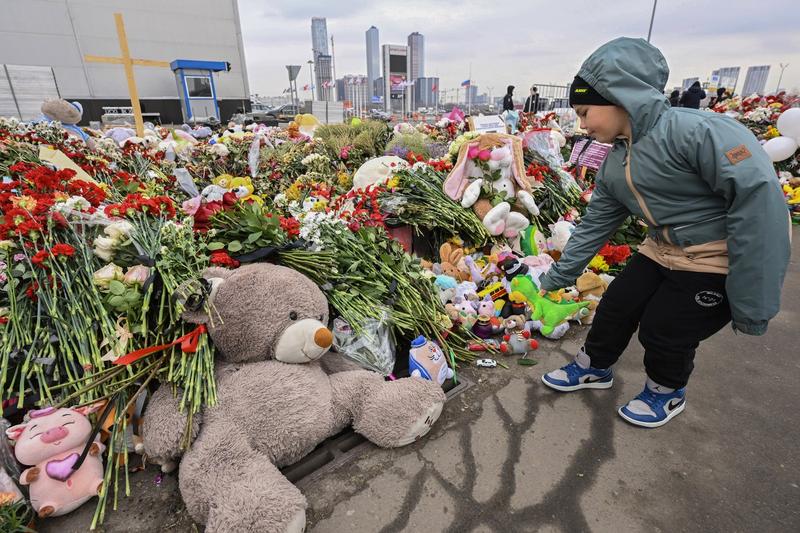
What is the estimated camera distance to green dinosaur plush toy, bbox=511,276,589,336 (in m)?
2.74

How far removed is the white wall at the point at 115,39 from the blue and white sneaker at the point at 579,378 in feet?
82.2

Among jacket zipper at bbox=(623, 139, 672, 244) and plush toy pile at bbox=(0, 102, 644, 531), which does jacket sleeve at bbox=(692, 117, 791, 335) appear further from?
plush toy pile at bbox=(0, 102, 644, 531)

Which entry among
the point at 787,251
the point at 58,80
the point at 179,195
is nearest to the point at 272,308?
the point at 787,251

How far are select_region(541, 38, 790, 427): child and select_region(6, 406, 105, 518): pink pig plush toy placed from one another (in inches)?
95.2

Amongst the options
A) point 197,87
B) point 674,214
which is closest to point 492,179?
point 674,214

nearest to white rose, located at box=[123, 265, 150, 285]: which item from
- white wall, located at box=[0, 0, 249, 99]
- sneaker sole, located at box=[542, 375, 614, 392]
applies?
sneaker sole, located at box=[542, 375, 614, 392]

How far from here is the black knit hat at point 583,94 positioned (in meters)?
1.57

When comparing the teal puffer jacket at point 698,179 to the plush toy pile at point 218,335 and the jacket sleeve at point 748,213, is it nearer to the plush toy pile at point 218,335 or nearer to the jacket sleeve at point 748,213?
the jacket sleeve at point 748,213

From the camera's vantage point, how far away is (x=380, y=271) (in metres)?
2.58

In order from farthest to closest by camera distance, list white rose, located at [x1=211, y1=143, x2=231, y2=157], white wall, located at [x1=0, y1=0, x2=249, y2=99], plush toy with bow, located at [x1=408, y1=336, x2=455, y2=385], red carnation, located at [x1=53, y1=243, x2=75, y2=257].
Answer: white wall, located at [x1=0, y1=0, x2=249, y2=99] → white rose, located at [x1=211, y1=143, x2=231, y2=157] → plush toy with bow, located at [x1=408, y1=336, x2=455, y2=385] → red carnation, located at [x1=53, y1=243, x2=75, y2=257]

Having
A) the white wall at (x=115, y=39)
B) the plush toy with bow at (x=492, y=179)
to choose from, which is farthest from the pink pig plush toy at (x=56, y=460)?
the white wall at (x=115, y=39)

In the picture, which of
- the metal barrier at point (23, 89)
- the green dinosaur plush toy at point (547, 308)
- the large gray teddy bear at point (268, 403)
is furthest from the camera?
the metal barrier at point (23, 89)

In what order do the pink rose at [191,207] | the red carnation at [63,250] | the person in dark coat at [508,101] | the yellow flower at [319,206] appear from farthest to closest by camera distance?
the person in dark coat at [508,101] < the yellow flower at [319,206] < the pink rose at [191,207] < the red carnation at [63,250]

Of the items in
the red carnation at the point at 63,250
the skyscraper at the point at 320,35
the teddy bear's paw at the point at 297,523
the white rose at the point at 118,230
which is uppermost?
the skyscraper at the point at 320,35
